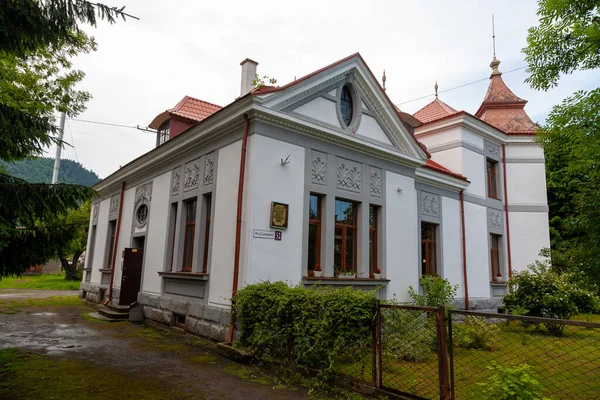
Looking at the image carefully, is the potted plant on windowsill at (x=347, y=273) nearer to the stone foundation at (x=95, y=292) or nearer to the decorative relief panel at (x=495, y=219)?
the stone foundation at (x=95, y=292)

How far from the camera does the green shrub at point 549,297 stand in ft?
41.3

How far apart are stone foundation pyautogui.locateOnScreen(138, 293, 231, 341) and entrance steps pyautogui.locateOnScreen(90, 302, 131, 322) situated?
691 millimetres

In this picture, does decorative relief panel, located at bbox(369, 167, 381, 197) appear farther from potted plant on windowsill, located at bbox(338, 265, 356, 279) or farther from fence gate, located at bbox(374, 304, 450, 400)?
fence gate, located at bbox(374, 304, 450, 400)

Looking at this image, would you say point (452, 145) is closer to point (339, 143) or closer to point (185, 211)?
point (339, 143)

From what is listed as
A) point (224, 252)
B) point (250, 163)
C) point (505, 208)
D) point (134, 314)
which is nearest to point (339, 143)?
point (250, 163)

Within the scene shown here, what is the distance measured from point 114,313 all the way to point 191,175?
5339 mm

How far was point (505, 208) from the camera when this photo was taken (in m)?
17.1

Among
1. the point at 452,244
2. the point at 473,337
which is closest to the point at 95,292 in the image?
the point at 452,244

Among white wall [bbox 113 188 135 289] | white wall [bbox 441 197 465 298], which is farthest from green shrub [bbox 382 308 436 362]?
white wall [bbox 113 188 135 289]

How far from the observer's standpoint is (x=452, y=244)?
1430 cm

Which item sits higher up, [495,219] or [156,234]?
[495,219]

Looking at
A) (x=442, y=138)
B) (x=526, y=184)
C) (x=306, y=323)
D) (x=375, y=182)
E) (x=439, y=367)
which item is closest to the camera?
(x=439, y=367)

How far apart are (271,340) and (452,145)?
12080mm

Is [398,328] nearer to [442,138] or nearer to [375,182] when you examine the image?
[375,182]
